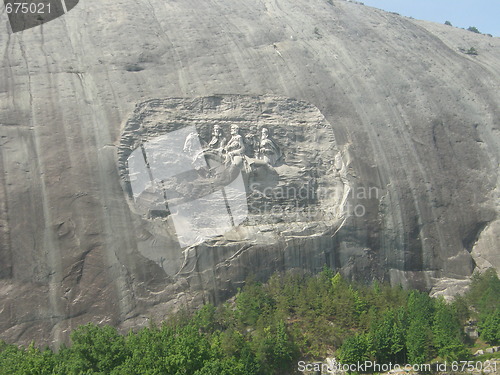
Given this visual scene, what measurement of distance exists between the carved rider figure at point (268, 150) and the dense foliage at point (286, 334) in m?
5.09

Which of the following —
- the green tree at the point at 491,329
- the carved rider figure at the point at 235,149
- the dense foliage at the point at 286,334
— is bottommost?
the green tree at the point at 491,329

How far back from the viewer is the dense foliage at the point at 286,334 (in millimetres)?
17922

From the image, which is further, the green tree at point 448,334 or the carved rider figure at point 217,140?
the carved rider figure at point 217,140

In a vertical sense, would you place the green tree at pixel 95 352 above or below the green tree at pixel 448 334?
above

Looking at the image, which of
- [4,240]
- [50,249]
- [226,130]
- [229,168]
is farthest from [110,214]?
[226,130]

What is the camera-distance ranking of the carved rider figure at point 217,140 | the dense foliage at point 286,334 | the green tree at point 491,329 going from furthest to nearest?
the carved rider figure at point 217,140, the green tree at point 491,329, the dense foliage at point 286,334

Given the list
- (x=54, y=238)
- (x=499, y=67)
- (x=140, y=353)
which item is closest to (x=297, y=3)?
(x=499, y=67)

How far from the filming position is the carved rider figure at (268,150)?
25.5 metres

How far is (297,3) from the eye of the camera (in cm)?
3506

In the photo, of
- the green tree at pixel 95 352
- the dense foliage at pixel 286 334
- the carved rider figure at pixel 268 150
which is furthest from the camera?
the carved rider figure at pixel 268 150

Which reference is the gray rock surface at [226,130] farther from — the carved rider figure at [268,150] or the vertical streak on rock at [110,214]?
the carved rider figure at [268,150]

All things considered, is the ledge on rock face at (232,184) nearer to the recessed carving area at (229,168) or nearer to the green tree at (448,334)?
the recessed carving area at (229,168)

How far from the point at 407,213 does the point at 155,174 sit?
35.5ft

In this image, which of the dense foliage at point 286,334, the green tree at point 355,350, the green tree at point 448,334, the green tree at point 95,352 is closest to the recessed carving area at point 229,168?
the dense foliage at point 286,334
